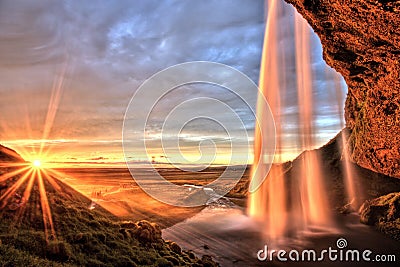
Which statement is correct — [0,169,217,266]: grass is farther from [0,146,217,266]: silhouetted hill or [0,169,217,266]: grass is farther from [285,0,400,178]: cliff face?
[285,0,400,178]: cliff face

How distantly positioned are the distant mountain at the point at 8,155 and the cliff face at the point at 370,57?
19283 millimetres

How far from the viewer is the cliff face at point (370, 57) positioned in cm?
1239

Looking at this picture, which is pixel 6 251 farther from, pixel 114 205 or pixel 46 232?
pixel 114 205

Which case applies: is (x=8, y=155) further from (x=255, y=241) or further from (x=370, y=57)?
(x=370, y=57)

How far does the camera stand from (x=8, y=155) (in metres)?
16.2

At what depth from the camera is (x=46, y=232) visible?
37.3 ft

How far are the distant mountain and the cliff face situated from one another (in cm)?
1928

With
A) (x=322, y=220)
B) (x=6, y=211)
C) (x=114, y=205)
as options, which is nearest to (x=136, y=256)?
(x=6, y=211)

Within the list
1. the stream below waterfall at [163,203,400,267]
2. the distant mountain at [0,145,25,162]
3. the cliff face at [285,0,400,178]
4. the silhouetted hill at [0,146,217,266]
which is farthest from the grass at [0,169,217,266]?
the cliff face at [285,0,400,178]

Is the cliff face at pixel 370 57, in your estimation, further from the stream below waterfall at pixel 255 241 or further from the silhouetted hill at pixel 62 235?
the silhouetted hill at pixel 62 235

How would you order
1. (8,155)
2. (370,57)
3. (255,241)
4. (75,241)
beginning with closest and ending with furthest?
→ (75,241)
(370,57)
(8,155)
(255,241)

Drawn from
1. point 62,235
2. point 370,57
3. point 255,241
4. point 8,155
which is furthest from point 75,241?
point 370,57

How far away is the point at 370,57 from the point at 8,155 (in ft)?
76.3

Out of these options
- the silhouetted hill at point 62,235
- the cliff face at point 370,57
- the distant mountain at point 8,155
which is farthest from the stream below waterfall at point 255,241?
the distant mountain at point 8,155
